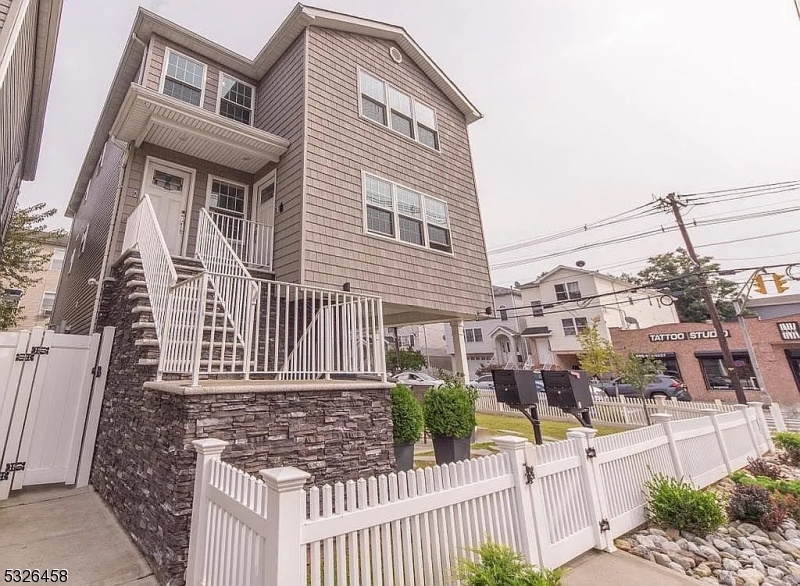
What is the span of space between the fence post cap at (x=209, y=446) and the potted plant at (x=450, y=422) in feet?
12.2

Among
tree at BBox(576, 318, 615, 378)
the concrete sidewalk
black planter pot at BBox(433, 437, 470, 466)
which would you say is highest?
A: tree at BBox(576, 318, 615, 378)

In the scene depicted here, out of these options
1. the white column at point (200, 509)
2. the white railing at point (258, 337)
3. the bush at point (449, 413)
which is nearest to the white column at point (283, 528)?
the white column at point (200, 509)

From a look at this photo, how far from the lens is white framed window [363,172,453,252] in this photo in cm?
754

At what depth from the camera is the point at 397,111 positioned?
8969 millimetres

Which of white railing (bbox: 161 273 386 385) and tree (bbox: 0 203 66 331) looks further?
tree (bbox: 0 203 66 331)

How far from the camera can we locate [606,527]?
12.7ft

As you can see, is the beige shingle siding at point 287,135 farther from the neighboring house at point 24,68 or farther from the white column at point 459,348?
the white column at point 459,348

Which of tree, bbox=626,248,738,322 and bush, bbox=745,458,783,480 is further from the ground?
tree, bbox=626,248,738,322

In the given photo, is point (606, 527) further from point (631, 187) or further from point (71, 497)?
point (631, 187)

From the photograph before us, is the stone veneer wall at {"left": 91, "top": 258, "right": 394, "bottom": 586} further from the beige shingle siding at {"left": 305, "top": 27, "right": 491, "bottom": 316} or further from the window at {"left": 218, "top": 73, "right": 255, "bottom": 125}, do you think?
the window at {"left": 218, "top": 73, "right": 255, "bottom": 125}

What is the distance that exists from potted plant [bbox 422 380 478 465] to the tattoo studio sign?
20.9 metres

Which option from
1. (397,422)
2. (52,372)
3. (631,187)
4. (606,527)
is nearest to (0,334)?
(52,372)

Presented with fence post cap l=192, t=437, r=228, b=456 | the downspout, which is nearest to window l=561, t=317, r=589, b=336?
the downspout

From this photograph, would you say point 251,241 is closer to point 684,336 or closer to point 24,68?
point 24,68
